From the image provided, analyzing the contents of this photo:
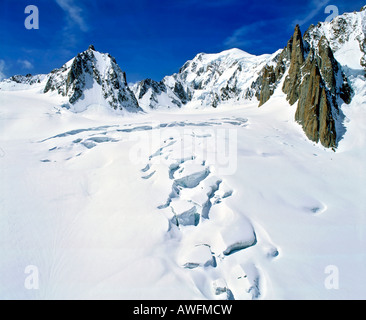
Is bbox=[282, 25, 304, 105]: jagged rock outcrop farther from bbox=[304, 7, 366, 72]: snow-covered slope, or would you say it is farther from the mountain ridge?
bbox=[304, 7, 366, 72]: snow-covered slope

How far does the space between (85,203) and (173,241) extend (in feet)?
13.5

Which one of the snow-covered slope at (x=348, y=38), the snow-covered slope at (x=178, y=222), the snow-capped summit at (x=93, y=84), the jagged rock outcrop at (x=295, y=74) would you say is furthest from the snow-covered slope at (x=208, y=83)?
the snow-covered slope at (x=178, y=222)

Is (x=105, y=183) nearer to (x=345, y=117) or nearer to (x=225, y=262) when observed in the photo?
(x=225, y=262)

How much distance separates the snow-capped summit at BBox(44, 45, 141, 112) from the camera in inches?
1516

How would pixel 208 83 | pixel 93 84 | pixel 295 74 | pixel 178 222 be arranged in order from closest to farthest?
pixel 178 222 < pixel 295 74 < pixel 93 84 < pixel 208 83

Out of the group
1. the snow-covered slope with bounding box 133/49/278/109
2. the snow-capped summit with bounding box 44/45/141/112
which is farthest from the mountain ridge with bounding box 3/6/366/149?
the snow-covered slope with bounding box 133/49/278/109

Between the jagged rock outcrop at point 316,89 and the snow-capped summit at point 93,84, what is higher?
the snow-capped summit at point 93,84

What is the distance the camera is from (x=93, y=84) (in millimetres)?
42094

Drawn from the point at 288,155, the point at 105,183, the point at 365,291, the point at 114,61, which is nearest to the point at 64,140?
the point at 105,183

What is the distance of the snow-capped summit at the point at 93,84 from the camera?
38500mm

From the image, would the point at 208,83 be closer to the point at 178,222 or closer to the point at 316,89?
the point at 316,89

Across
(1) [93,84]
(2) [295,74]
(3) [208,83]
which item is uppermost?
(3) [208,83]

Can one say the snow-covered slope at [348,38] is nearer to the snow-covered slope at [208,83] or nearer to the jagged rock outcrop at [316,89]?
the jagged rock outcrop at [316,89]

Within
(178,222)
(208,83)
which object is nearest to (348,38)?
(178,222)
